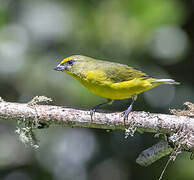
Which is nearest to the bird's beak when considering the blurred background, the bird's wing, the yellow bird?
the yellow bird

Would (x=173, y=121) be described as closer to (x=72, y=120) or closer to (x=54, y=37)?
A: (x=72, y=120)

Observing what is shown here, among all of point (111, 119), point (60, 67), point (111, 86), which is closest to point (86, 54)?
point (60, 67)

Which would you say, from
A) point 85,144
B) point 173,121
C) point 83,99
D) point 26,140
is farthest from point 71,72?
point 173,121

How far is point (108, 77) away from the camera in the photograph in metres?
5.60

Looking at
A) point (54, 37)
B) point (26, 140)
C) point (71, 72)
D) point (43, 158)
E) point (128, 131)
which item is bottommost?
point (43, 158)

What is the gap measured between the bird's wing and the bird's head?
29 centimetres

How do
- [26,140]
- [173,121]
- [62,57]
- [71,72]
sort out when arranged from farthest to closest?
[62,57] < [71,72] < [26,140] < [173,121]

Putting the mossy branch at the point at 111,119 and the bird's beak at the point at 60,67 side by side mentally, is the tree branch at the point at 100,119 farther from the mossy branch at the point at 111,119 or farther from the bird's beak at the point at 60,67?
the bird's beak at the point at 60,67

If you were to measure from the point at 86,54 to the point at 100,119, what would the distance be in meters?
1.91

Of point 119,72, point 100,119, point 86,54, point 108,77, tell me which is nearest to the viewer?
point 100,119

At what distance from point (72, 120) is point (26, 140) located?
696mm

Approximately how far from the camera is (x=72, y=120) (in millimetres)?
4504

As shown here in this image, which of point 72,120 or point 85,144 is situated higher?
point 72,120

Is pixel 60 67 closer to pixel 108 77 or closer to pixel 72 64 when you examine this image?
pixel 72 64
